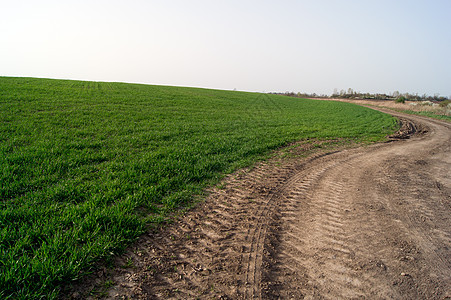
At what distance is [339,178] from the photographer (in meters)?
7.52

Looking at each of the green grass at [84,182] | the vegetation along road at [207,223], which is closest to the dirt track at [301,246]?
the vegetation along road at [207,223]

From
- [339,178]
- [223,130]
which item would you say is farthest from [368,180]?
[223,130]

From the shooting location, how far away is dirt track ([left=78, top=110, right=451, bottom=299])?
10.3ft

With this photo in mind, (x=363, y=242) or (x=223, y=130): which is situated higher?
(x=223, y=130)

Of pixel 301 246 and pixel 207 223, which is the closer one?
pixel 301 246

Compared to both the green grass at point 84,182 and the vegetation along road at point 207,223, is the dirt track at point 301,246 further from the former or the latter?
the green grass at point 84,182

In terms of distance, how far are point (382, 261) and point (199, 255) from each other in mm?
2877

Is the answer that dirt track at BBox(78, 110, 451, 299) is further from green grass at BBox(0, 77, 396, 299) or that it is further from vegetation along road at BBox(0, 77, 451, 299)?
green grass at BBox(0, 77, 396, 299)

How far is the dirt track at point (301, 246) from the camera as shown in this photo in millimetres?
3154

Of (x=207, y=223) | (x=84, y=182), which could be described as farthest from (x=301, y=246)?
(x=84, y=182)

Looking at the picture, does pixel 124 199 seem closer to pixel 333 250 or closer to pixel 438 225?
pixel 333 250

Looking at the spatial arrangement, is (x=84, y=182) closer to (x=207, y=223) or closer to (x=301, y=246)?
(x=207, y=223)

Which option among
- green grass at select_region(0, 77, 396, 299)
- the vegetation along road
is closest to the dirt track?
the vegetation along road

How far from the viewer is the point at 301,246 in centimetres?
403
